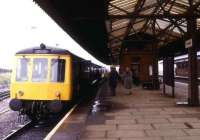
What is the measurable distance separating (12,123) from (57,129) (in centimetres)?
398

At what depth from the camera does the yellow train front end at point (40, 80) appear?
11234 mm

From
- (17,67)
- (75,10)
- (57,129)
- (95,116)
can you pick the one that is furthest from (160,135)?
(17,67)

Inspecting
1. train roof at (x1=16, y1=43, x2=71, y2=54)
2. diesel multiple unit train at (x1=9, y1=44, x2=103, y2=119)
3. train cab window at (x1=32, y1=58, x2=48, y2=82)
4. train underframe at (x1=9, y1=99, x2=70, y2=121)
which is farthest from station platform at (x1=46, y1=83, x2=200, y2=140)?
train roof at (x1=16, y1=43, x2=71, y2=54)

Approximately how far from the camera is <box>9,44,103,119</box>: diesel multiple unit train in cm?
1123

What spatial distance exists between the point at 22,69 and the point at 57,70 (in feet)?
3.61

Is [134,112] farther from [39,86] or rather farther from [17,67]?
[17,67]

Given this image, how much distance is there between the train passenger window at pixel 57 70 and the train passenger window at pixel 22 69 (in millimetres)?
818

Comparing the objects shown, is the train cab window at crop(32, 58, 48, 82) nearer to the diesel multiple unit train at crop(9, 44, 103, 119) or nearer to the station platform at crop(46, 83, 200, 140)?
the diesel multiple unit train at crop(9, 44, 103, 119)

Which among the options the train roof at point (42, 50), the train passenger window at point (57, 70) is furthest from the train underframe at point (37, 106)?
the train roof at point (42, 50)

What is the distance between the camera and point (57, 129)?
871 cm

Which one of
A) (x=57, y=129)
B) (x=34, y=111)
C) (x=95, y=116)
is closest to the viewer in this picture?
(x=57, y=129)

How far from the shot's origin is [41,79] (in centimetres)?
1142

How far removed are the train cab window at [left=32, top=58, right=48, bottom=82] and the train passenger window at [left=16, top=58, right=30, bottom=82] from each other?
0.84 feet

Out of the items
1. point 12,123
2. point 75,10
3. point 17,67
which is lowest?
point 12,123
